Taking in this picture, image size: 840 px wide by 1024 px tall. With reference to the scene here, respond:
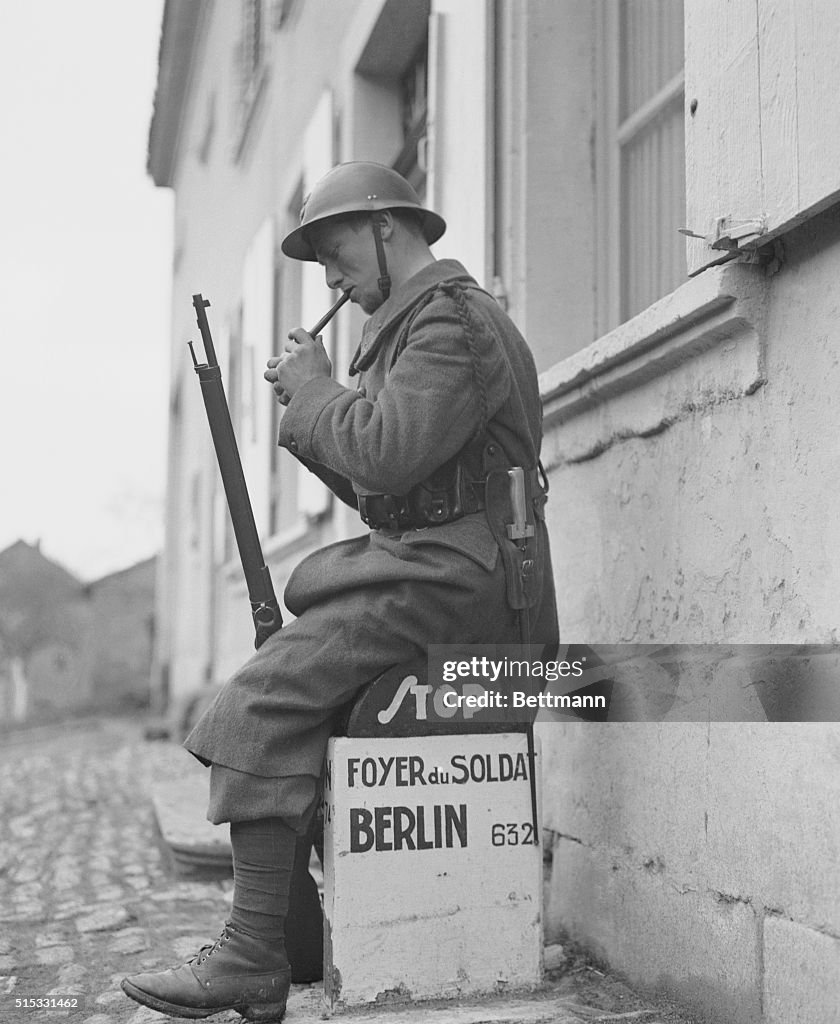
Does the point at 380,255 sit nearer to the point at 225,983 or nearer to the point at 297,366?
the point at 297,366

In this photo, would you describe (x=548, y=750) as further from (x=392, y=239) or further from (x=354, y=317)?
(x=354, y=317)

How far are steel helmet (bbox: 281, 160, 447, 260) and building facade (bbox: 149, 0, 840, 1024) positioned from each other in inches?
22.3

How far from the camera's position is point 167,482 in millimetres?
15688

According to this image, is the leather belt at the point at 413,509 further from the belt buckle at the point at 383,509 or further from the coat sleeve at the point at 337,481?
the coat sleeve at the point at 337,481

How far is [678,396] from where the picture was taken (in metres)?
2.64

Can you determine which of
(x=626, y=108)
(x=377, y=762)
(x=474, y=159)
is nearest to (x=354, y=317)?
(x=474, y=159)

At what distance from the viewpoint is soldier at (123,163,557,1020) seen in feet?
7.68

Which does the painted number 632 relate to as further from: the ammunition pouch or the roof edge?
the roof edge

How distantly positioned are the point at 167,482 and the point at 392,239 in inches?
526

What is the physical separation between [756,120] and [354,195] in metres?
0.80

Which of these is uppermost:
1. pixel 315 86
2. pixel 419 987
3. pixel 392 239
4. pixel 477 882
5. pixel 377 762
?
pixel 315 86

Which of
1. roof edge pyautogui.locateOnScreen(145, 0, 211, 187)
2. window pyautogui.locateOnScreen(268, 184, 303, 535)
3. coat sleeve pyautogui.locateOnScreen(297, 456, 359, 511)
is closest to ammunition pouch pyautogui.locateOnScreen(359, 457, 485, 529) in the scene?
coat sleeve pyautogui.locateOnScreen(297, 456, 359, 511)

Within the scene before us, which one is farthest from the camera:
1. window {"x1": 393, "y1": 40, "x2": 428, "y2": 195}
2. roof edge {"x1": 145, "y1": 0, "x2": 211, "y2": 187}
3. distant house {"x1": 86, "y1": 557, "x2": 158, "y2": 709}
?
distant house {"x1": 86, "y1": 557, "x2": 158, "y2": 709}

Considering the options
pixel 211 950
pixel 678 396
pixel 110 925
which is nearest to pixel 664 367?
pixel 678 396
